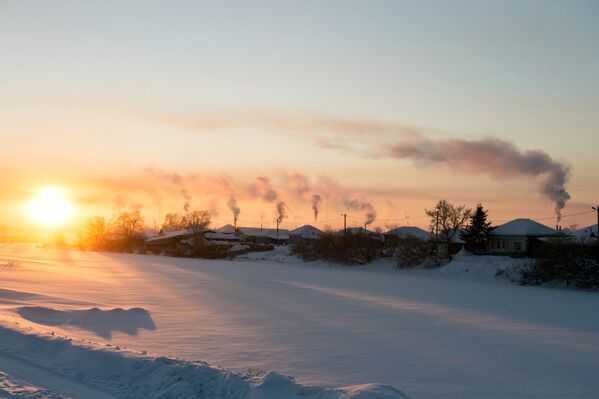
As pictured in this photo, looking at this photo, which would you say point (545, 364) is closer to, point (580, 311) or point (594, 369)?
point (594, 369)

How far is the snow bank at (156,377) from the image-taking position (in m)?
8.16

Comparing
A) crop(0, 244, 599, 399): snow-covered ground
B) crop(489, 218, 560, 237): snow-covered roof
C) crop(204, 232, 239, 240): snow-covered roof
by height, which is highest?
crop(489, 218, 560, 237): snow-covered roof

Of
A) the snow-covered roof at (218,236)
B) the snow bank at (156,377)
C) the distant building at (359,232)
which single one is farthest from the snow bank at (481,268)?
the snow-covered roof at (218,236)

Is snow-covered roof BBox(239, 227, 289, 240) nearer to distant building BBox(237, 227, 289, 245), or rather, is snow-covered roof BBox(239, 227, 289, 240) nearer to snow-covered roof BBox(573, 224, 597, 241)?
distant building BBox(237, 227, 289, 245)

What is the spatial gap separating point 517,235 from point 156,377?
69.7 metres

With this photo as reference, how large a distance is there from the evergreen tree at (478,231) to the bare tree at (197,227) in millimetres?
40040

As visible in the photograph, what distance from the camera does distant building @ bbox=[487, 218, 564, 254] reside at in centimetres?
7150

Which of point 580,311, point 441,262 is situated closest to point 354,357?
point 580,311

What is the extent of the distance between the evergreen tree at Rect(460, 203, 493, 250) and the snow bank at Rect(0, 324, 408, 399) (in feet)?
221

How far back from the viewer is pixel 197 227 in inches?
3866

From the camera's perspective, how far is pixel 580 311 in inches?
929

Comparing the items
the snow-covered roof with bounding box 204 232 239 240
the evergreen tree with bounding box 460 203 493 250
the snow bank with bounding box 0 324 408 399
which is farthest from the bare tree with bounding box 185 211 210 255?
the snow bank with bounding box 0 324 408 399

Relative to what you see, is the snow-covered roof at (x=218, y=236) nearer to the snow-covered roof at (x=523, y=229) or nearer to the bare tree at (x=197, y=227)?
the bare tree at (x=197, y=227)

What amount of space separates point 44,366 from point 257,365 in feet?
12.4
